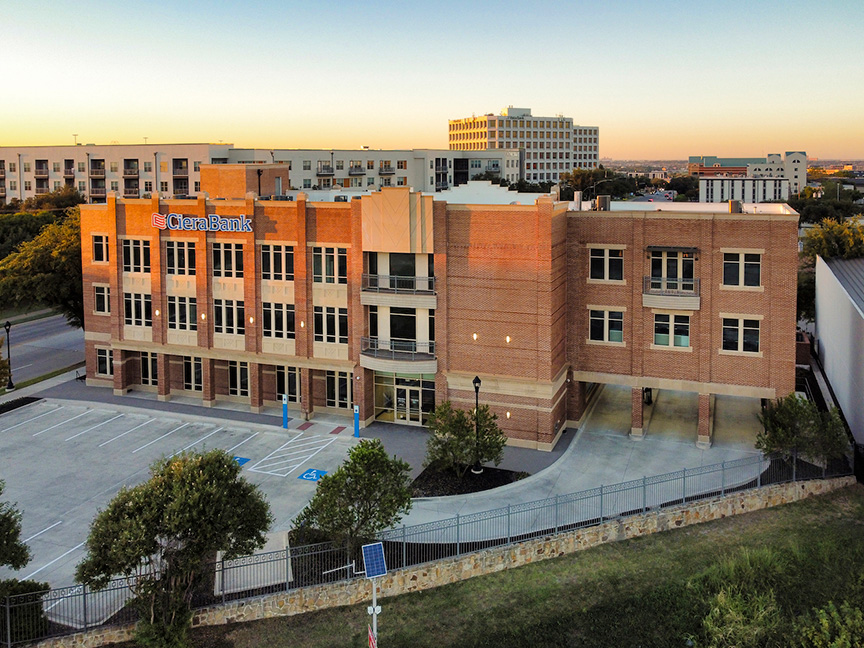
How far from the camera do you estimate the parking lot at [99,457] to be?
87.8 feet

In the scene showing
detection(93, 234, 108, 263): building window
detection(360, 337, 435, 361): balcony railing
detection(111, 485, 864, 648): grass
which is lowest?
detection(111, 485, 864, 648): grass

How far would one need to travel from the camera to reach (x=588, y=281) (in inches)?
1403

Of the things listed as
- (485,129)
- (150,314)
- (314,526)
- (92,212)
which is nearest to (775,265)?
(314,526)

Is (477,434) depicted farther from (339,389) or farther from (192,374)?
(192,374)

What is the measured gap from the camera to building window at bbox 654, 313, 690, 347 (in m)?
34.2

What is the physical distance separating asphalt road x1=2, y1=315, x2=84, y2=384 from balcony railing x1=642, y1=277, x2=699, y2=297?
3610 cm

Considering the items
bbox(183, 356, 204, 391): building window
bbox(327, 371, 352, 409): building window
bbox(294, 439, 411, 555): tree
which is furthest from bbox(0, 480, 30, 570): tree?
bbox(183, 356, 204, 391): building window

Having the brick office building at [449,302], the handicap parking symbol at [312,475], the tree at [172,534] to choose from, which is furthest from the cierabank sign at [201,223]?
the tree at [172,534]

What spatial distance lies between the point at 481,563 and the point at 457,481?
6774 mm

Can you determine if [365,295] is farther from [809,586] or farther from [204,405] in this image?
[809,586]

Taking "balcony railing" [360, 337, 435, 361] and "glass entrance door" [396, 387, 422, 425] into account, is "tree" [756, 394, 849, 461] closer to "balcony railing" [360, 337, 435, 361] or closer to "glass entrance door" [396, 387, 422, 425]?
"balcony railing" [360, 337, 435, 361]

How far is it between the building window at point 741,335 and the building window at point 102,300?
32.2m

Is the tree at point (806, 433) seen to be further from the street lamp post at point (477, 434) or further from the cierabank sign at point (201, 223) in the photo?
the cierabank sign at point (201, 223)

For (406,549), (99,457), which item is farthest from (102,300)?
(406,549)
